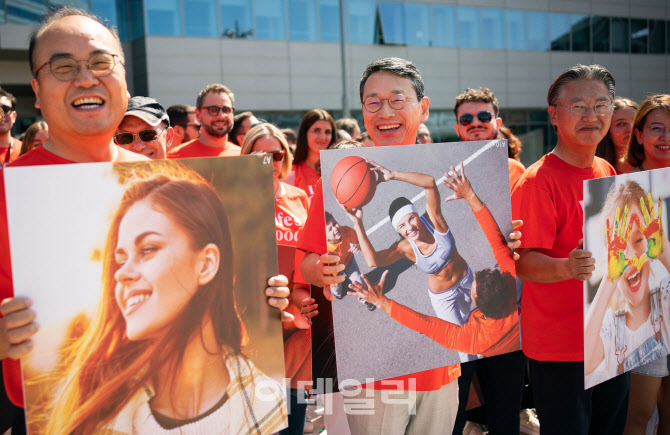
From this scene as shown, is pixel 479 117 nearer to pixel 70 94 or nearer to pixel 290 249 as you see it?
pixel 290 249

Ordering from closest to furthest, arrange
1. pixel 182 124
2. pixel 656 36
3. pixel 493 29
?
pixel 182 124, pixel 493 29, pixel 656 36

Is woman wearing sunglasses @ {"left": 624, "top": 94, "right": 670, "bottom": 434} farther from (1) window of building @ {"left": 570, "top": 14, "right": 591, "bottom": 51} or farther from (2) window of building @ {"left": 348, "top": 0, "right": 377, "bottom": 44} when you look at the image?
(1) window of building @ {"left": 570, "top": 14, "right": 591, "bottom": 51}

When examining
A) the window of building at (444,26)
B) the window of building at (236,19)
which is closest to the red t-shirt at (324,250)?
the window of building at (236,19)

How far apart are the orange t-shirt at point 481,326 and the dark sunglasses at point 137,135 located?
1853mm

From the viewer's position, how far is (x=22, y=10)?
1661 centimetres

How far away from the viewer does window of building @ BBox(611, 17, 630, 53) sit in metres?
25.2

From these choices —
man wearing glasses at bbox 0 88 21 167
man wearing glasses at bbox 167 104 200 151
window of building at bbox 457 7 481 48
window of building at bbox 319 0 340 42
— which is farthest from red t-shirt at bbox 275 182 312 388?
window of building at bbox 457 7 481 48

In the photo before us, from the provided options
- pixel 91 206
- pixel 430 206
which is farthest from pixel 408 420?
pixel 91 206

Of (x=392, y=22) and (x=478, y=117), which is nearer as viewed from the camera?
(x=478, y=117)

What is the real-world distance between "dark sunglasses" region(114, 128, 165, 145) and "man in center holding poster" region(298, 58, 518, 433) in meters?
1.35

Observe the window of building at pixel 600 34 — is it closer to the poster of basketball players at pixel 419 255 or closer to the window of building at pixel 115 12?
the window of building at pixel 115 12

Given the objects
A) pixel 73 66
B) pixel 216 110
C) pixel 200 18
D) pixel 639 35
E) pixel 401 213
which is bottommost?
pixel 401 213

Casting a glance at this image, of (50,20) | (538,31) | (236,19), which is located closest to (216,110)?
(50,20)

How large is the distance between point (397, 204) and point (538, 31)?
82.4 feet
